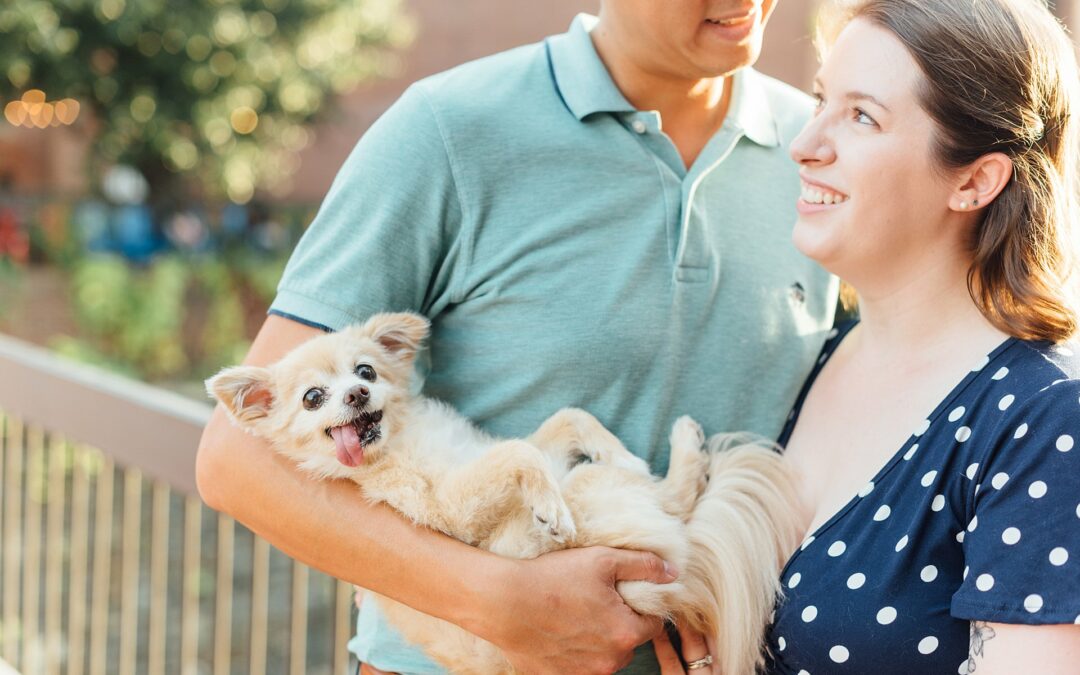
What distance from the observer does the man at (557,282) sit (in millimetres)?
1742

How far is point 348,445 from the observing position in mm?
1747

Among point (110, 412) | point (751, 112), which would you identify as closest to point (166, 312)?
point (110, 412)

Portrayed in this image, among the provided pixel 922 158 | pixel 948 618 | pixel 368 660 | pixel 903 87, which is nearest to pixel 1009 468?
pixel 948 618

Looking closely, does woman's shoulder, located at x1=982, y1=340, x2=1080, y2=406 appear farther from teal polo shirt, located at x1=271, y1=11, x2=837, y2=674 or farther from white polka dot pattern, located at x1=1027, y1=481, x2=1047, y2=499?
teal polo shirt, located at x1=271, y1=11, x2=837, y2=674

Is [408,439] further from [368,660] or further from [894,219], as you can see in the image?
[894,219]

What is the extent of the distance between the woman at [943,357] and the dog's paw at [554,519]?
337 millimetres

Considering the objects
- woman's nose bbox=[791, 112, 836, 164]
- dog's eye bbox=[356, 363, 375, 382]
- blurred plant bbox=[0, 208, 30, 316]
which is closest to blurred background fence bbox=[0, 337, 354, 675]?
dog's eye bbox=[356, 363, 375, 382]

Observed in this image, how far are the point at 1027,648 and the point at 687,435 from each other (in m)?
0.66

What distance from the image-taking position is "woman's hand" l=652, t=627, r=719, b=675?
183 cm

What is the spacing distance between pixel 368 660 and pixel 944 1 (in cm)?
163

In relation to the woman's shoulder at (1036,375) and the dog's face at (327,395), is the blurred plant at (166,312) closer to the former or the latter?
the dog's face at (327,395)

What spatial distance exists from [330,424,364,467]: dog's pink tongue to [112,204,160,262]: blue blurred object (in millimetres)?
13610

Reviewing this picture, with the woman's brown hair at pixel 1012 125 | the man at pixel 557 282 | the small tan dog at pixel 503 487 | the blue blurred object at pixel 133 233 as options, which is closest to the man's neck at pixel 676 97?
the man at pixel 557 282

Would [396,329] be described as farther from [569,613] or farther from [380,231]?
[569,613]
